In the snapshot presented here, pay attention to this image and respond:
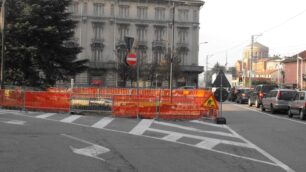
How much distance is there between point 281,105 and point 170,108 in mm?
10231

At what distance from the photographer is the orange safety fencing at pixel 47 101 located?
23.0 metres

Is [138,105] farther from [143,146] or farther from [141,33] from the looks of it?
[141,33]

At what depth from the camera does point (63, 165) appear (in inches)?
368

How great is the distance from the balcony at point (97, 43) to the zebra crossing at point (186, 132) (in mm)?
65792

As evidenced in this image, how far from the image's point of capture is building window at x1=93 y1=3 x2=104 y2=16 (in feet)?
286

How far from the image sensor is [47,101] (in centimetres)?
2353

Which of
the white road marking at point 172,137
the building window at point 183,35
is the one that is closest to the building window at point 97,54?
the building window at point 183,35

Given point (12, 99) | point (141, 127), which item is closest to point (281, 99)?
point (141, 127)

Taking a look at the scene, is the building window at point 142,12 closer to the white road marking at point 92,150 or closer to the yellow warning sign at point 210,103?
the yellow warning sign at point 210,103

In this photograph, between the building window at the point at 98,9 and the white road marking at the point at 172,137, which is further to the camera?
the building window at the point at 98,9

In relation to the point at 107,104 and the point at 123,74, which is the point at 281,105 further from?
the point at 123,74

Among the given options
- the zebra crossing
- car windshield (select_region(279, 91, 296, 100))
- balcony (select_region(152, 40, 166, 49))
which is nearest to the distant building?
balcony (select_region(152, 40, 166, 49))

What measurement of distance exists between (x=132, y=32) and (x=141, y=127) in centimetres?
7299

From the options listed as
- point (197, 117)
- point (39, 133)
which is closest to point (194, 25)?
point (197, 117)
